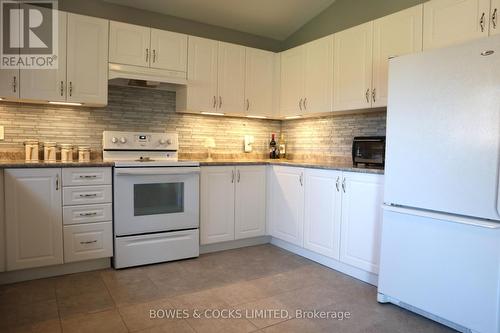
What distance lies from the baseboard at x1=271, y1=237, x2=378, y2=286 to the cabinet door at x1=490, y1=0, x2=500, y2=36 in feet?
6.16

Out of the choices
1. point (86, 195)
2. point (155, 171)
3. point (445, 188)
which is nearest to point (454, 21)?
point (445, 188)

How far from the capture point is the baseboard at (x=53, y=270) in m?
2.62

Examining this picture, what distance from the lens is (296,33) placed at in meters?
4.23

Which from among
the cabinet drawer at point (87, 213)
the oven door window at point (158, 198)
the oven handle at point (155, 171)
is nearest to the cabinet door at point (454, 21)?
the oven handle at point (155, 171)

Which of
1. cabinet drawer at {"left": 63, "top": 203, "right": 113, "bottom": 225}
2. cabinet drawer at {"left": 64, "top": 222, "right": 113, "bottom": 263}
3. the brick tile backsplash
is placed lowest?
cabinet drawer at {"left": 64, "top": 222, "right": 113, "bottom": 263}

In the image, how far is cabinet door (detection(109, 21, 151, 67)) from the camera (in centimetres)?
313

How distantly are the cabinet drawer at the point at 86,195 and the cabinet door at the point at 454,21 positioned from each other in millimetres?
2777

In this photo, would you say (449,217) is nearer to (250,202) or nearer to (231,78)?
(250,202)

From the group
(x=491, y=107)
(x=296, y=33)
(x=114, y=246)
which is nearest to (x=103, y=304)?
(x=114, y=246)

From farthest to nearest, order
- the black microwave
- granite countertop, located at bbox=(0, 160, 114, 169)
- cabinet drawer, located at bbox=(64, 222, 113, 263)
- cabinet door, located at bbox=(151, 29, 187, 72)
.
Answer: cabinet door, located at bbox=(151, 29, 187, 72) → the black microwave → cabinet drawer, located at bbox=(64, 222, 113, 263) → granite countertop, located at bbox=(0, 160, 114, 169)

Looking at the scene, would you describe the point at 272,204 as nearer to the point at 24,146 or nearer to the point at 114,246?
the point at 114,246

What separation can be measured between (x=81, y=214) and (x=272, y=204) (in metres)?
1.85

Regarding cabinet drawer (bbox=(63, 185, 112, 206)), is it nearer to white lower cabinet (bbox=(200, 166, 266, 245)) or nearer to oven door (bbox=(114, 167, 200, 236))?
oven door (bbox=(114, 167, 200, 236))

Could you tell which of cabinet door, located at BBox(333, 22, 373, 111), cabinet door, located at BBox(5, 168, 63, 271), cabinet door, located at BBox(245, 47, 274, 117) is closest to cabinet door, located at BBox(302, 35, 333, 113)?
cabinet door, located at BBox(333, 22, 373, 111)
